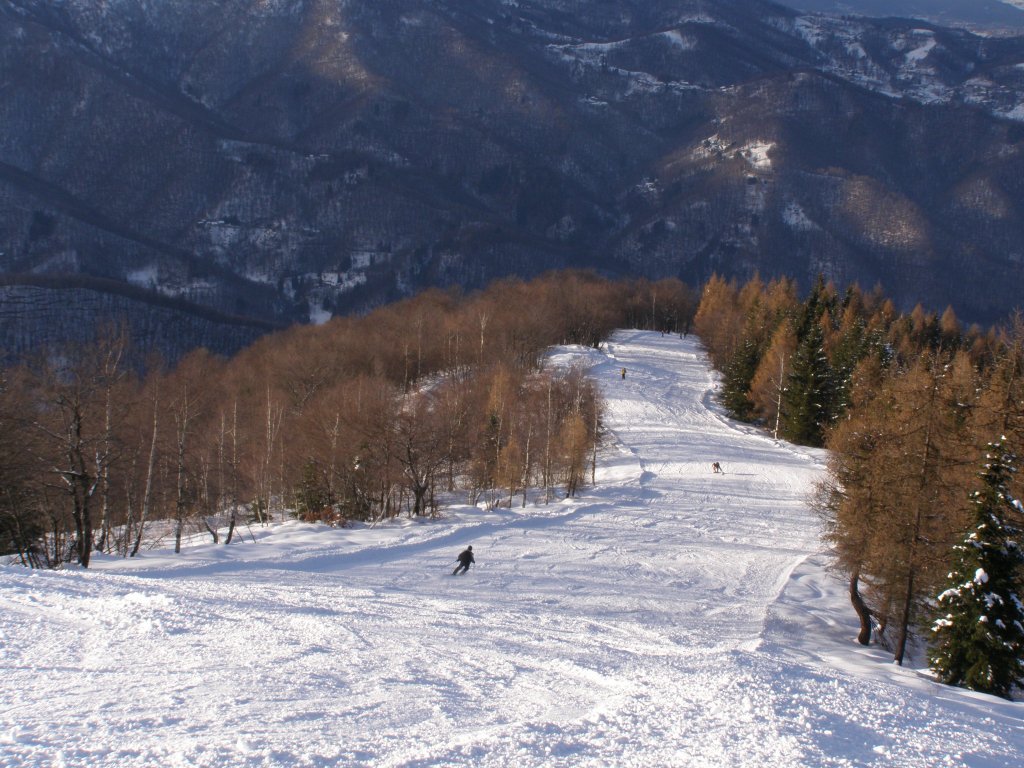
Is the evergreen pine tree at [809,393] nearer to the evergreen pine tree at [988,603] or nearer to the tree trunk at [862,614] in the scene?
the tree trunk at [862,614]

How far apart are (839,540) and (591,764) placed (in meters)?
17.9

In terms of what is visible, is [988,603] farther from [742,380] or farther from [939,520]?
[742,380]

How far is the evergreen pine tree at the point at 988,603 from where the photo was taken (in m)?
17.0

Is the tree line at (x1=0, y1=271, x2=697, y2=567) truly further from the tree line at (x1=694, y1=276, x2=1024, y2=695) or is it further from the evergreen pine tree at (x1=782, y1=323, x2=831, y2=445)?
the tree line at (x1=694, y1=276, x2=1024, y2=695)

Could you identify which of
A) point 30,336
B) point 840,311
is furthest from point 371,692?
point 30,336

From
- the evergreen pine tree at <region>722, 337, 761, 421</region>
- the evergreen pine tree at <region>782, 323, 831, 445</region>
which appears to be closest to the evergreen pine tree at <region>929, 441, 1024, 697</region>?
the evergreen pine tree at <region>782, 323, 831, 445</region>

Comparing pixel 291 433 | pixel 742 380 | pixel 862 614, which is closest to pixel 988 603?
pixel 862 614

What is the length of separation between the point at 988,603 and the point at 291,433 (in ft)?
132

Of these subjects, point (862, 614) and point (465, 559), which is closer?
point (465, 559)

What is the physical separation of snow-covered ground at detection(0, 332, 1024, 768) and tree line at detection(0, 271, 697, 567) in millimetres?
5370

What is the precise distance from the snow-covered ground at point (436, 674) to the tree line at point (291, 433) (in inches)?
211

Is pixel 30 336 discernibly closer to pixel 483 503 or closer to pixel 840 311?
pixel 483 503

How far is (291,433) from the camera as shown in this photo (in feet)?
153

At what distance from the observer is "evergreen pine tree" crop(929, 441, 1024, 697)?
1697 cm
